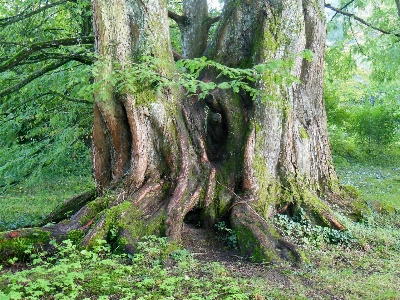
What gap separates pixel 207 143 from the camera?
693cm

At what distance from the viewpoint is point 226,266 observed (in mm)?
5160

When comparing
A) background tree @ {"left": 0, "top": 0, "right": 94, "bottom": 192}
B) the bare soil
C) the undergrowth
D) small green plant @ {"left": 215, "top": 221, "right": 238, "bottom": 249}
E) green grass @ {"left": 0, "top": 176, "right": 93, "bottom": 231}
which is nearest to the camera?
the undergrowth

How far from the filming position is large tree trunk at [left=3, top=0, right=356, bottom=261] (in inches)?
222

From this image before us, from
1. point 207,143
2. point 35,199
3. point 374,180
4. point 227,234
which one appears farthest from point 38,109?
point 374,180

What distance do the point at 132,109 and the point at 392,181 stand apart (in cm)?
1066

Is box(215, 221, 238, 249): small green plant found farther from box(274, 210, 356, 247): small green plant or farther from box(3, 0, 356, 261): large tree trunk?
box(274, 210, 356, 247): small green plant

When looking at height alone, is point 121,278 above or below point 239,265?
above

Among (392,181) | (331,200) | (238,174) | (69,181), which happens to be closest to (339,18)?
(392,181)

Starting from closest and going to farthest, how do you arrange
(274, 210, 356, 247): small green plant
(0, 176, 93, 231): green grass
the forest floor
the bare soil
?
the forest floor → the bare soil → (274, 210, 356, 247): small green plant → (0, 176, 93, 231): green grass

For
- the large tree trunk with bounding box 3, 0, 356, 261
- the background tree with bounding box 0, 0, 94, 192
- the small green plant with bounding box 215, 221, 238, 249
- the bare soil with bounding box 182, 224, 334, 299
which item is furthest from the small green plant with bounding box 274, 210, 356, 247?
the background tree with bounding box 0, 0, 94, 192

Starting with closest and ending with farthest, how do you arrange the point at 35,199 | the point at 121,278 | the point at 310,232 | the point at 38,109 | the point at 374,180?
1. the point at 121,278
2. the point at 310,232
3. the point at 38,109
4. the point at 35,199
5. the point at 374,180

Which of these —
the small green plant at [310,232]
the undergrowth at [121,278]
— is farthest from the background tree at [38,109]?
the small green plant at [310,232]

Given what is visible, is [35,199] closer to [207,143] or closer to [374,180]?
[207,143]

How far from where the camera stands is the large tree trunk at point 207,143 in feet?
18.5
